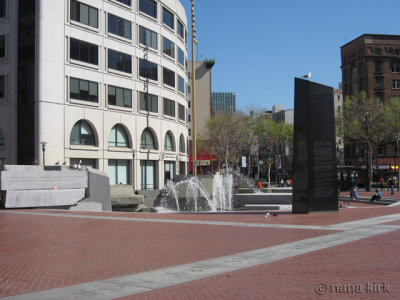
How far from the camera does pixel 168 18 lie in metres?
49.9

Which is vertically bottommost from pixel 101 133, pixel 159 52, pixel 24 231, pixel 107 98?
pixel 24 231

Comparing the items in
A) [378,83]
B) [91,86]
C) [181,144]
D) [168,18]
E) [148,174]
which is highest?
[168,18]

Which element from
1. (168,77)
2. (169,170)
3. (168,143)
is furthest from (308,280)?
(168,77)

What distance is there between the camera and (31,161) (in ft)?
115

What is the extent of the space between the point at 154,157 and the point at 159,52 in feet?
37.0

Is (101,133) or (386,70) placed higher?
(386,70)

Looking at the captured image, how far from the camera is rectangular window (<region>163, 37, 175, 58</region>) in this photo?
4899cm

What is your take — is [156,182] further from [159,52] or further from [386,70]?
[386,70]

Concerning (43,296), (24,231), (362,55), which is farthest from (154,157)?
(362,55)

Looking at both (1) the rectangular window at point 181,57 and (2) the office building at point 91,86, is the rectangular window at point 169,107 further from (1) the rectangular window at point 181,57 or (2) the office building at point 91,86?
(1) the rectangular window at point 181,57

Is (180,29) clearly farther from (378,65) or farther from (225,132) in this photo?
(378,65)

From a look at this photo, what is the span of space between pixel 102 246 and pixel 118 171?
3132cm
